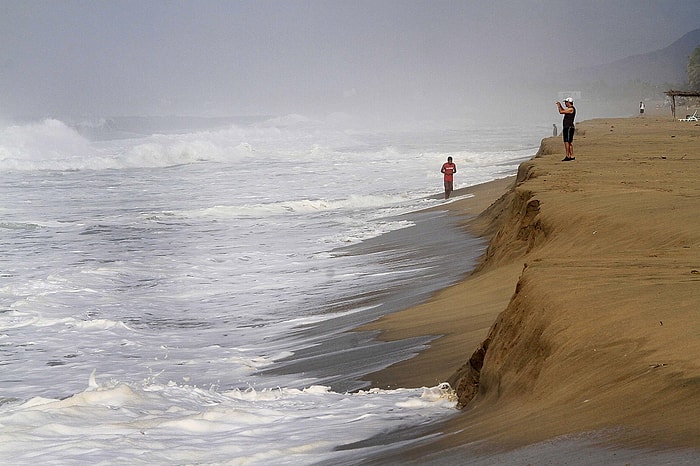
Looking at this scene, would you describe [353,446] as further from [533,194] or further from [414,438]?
[533,194]

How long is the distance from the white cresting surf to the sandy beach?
40cm

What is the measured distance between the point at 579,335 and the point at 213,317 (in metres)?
7.27

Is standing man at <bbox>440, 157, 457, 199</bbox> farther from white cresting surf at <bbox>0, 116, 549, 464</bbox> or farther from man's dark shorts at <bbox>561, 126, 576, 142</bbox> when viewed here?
man's dark shorts at <bbox>561, 126, 576, 142</bbox>

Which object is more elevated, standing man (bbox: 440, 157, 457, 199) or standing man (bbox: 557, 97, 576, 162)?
standing man (bbox: 557, 97, 576, 162)

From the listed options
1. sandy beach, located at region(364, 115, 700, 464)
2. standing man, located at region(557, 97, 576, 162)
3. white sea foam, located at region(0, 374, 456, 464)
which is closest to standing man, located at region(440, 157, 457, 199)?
standing man, located at region(557, 97, 576, 162)

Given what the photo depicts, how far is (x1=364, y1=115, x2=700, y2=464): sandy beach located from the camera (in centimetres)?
395

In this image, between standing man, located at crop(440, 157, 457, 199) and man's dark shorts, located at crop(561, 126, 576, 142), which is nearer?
man's dark shorts, located at crop(561, 126, 576, 142)

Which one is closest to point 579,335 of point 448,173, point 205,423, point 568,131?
point 205,423

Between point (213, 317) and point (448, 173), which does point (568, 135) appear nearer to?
point (448, 173)

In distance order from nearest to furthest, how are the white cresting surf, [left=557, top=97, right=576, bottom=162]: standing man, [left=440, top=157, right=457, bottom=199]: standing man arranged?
the white cresting surf < [left=557, top=97, right=576, bottom=162]: standing man < [left=440, top=157, right=457, bottom=199]: standing man

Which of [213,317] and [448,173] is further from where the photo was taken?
[448,173]

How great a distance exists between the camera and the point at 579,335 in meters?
4.84

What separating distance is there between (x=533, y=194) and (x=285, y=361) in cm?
439

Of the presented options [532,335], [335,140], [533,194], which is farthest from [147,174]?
[532,335]
